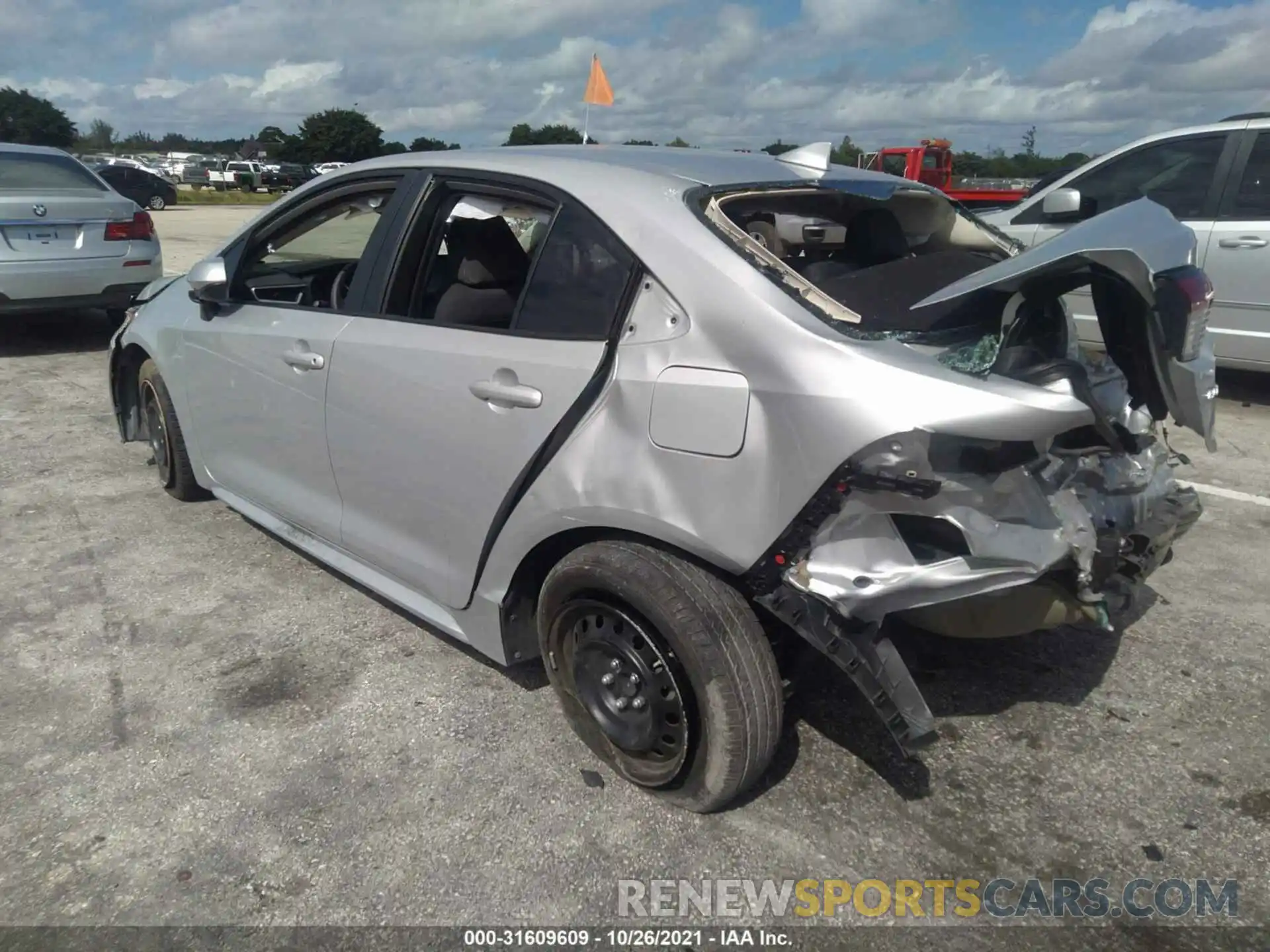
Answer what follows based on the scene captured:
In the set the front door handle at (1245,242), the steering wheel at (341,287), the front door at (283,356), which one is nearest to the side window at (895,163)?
the front door handle at (1245,242)

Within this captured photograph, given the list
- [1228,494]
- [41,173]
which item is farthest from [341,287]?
[41,173]

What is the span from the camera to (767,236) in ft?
8.95

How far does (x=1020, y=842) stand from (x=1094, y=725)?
66 cm

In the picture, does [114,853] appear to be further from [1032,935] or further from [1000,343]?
[1000,343]

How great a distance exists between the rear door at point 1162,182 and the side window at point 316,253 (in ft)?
13.8

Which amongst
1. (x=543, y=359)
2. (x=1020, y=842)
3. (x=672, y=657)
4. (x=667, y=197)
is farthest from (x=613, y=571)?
(x=1020, y=842)

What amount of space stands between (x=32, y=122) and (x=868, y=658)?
83.7m

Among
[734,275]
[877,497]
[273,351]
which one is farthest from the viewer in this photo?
[273,351]

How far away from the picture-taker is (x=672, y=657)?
2381 mm

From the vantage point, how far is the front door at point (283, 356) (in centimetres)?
330

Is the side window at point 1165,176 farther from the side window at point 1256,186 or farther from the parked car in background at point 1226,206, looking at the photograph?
the side window at point 1256,186

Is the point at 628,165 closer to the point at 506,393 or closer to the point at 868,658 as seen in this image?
the point at 506,393

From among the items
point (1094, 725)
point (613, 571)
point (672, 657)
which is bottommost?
point (1094, 725)

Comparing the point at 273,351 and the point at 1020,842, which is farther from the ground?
the point at 273,351
